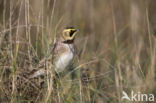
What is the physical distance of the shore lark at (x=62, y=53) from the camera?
4039mm

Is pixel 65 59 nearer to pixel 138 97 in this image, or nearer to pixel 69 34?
pixel 69 34

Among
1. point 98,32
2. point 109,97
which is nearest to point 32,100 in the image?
point 109,97

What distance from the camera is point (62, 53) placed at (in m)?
4.66

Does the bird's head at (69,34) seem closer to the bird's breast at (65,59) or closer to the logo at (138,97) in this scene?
the bird's breast at (65,59)

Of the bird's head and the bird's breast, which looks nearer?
the bird's breast

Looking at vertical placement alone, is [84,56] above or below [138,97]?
above

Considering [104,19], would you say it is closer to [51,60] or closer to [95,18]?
[95,18]

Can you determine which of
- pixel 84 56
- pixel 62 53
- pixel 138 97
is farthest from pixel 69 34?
pixel 138 97

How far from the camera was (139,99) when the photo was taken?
11.9ft

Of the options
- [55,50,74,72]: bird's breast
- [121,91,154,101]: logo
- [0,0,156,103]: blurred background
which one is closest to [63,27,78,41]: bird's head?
[0,0,156,103]: blurred background

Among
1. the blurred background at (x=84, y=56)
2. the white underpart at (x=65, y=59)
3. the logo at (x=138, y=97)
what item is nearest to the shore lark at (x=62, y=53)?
the white underpart at (x=65, y=59)

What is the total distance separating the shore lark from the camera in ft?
13.3

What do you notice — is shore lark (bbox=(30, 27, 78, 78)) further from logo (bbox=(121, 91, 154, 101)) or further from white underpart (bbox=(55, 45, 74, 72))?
logo (bbox=(121, 91, 154, 101))

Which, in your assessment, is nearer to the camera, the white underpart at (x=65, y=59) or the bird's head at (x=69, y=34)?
the white underpart at (x=65, y=59)
